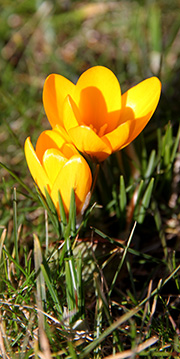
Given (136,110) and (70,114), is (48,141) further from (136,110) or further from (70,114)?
(136,110)

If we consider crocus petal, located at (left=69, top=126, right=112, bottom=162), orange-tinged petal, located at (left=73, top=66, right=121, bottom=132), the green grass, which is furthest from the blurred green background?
crocus petal, located at (left=69, top=126, right=112, bottom=162)

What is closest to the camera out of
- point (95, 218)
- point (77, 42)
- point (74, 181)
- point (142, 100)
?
point (74, 181)

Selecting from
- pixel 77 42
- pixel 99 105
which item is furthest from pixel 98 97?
pixel 77 42

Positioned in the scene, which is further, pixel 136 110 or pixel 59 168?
pixel 136 110

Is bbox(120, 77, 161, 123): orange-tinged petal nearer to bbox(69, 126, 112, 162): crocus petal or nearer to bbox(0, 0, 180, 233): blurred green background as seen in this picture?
bbox(69, 126, 112, 162): crocus petal

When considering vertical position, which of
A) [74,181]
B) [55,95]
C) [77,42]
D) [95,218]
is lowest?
[95,218]

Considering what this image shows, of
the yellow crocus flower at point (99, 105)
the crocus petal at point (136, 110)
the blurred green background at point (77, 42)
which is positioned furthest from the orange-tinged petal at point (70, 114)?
the blurred green background at point (77, 42)
